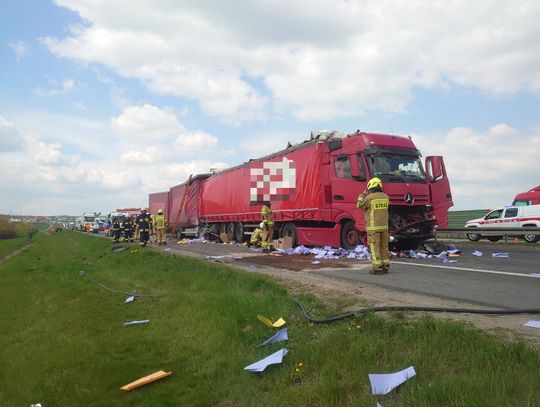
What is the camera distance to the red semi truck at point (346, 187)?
12656 millimetres

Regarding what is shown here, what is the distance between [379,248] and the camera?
29.0 ft

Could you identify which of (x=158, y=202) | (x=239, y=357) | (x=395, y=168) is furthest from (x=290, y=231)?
(x=158, y=202)

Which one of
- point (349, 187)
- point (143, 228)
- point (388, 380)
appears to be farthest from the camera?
point (143, 228)

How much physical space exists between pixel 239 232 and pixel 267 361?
17.3m

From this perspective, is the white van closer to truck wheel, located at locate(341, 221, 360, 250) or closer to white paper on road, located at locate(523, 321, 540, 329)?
truck wheel, located at locate(341, 221, 360, 250)

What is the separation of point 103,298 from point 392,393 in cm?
753

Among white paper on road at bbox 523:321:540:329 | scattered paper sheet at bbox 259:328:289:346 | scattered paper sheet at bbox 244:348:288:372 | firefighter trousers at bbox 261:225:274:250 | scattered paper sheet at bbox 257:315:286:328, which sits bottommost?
scattered paper sheet at bbox 244:348:288:372

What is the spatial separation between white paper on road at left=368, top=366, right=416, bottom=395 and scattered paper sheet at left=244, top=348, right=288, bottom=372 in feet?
3.62

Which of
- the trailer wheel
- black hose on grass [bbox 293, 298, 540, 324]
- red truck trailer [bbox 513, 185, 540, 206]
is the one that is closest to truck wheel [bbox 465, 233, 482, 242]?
red truck trailer [bbox 513, 185, 540, 206]

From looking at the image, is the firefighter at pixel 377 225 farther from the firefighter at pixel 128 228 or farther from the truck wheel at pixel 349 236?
the firefighter at pixel 128 228

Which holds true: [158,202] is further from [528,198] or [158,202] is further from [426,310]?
[426,310]

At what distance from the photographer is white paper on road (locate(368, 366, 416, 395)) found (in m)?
3.42

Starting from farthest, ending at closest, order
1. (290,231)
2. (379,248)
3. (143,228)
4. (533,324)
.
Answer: (143,228) → (290,231) → (379,248) → (533,324)

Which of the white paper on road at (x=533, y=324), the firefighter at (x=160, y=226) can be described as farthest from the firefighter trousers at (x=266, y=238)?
the white paper on road at (x=533, y=324)
